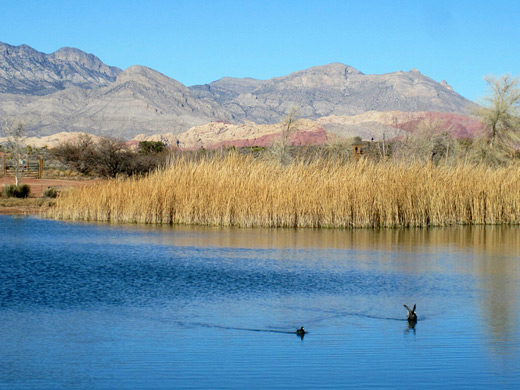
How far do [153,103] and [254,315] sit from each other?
414 feet

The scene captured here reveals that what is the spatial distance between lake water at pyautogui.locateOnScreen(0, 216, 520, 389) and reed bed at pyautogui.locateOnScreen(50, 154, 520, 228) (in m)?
3.54

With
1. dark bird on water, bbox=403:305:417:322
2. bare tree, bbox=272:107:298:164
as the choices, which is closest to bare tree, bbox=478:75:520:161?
bare tree, bbox=272:107:298:164

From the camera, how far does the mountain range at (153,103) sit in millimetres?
117562

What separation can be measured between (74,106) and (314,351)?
13126 centimetres

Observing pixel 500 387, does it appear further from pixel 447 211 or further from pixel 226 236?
pixel 447 211

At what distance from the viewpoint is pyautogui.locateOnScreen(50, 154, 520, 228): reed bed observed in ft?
64.7

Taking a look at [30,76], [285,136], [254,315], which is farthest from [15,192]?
[30,76]

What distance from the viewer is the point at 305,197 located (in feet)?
64.5

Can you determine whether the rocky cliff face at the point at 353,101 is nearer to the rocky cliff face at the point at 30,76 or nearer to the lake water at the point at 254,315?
the rocky cliff face at the point at 30,76

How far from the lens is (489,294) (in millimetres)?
10742

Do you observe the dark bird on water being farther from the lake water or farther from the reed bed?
the reed bed

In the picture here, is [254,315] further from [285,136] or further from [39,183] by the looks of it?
[285,136]

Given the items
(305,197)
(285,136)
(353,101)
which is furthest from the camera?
(353,101)

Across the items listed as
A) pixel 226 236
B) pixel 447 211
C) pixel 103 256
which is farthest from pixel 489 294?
pixel 447 211
